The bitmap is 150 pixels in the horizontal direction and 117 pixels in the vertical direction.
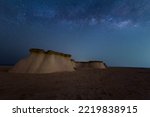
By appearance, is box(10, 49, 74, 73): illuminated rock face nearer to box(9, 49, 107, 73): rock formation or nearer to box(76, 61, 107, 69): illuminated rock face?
box(9, 49, 107, 73): rock formation

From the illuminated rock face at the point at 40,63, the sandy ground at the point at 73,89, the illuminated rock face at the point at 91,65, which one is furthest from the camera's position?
→ the illuminated rock face at the point at 91,65

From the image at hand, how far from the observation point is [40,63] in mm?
18031

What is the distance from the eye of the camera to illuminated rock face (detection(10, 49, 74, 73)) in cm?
1684

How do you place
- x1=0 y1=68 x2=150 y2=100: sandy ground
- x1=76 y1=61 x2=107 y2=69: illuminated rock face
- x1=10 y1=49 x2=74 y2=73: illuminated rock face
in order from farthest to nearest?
x1=76 y1=61 x2=107 y2=69: illuminated rock face
x1=10 y1=49 x2=74 y2=73: illuminated rock face
x1=0 y1=68 x2=150 y2=100: sandy ground

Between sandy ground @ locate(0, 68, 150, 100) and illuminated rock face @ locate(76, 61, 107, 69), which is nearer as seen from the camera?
sandy ground @ locate(0, 68, 150, 100)

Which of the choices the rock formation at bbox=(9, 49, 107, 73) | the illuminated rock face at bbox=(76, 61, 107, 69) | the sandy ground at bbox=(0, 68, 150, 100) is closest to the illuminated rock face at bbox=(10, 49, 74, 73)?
the rock formation at bbox=(9, 49, 107, 73)

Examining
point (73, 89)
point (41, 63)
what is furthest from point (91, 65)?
point (73, 89)

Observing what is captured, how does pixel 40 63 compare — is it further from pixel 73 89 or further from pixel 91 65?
pixel 91 65

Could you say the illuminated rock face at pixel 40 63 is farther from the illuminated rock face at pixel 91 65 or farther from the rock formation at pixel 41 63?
the illuminated rock face at pixel 91 65

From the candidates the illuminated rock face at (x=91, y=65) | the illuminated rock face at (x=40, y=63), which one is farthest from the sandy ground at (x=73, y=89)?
the illuminated rock face at (x=91, y=65)

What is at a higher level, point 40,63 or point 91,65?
point 40,63

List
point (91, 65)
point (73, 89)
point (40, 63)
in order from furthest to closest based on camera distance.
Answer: point (91, 65) → point (40, 63) → point (73, 89)

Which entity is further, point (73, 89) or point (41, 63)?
point (41, 63)

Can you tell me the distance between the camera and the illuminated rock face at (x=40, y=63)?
16836 millimetres
